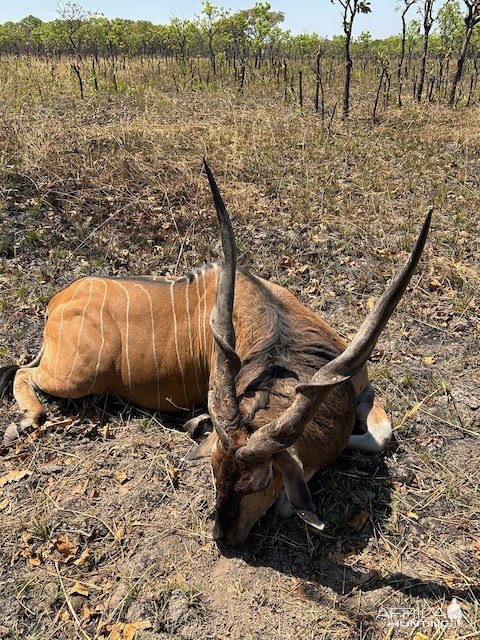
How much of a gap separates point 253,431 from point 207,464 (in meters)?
1.03

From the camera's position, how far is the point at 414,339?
468 centimetres

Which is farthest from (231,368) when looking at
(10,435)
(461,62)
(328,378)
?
(461,62)

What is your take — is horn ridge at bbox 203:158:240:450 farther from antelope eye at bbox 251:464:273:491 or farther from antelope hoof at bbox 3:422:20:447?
antelope hoof at bbox 3:422:20:447

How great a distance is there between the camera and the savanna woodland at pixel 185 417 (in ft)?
9.16

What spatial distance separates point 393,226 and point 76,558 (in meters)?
4.99

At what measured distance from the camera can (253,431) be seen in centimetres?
273

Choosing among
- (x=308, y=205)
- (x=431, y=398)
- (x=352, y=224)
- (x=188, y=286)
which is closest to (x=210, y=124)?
(x=308, y=205)

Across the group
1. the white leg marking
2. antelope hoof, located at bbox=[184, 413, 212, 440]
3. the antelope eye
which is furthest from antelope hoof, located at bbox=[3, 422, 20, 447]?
the white leg marking

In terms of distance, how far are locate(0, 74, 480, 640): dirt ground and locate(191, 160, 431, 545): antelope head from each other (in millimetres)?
386

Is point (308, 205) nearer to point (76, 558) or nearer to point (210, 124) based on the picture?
point (210, 124)

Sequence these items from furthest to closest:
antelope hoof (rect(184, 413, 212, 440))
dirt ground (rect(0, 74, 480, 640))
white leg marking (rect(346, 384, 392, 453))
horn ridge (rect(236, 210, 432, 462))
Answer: antelope hoof (rect(184, 413, 212, 440))
white leg marking (rect(346, 384, 392, 453))
dirt ground (rect(0, 74, 480, 640))
horn ridge (rect(236, 210, 432, 462))

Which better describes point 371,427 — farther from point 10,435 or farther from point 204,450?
point 10,435

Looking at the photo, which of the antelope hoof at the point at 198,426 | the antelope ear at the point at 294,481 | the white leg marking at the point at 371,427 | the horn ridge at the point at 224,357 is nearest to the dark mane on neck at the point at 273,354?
the horn ridge at the point at 224,357

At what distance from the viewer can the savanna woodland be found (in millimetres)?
2791
